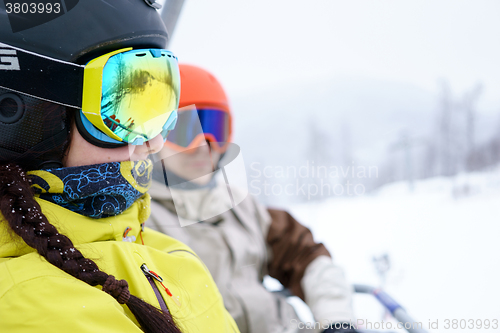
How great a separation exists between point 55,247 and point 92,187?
118mm

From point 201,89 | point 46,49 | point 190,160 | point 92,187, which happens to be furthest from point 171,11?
point 92,187

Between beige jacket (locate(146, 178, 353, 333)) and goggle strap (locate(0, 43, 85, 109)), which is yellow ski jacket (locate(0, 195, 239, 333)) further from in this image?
beige jacket (locate(146, 178, 353, 333))

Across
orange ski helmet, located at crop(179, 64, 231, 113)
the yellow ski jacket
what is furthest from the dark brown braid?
orange ski helmet, located at crop(179, 64, 231, 113)

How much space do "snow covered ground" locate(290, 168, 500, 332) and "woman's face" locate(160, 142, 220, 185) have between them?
4.21ft

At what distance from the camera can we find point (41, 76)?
66cm

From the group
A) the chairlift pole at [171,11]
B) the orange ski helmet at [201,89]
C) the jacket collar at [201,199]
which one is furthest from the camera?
the orange ski helmet at [201,89]

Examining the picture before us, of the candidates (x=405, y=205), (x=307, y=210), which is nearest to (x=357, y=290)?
(x=307, y=210)

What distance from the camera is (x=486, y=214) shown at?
16.7ft

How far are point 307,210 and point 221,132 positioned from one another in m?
3.45

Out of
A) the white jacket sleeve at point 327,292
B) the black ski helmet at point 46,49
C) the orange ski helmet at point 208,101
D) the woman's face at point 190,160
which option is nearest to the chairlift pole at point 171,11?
the orange ski helmet at point 208,101

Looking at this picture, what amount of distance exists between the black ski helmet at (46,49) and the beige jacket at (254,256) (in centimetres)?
66

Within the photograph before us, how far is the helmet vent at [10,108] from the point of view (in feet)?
2.14

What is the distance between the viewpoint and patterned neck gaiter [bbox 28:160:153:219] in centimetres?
63

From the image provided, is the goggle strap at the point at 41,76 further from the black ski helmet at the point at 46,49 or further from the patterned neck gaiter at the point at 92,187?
the patterned neck gaiter at the point at 92,187
